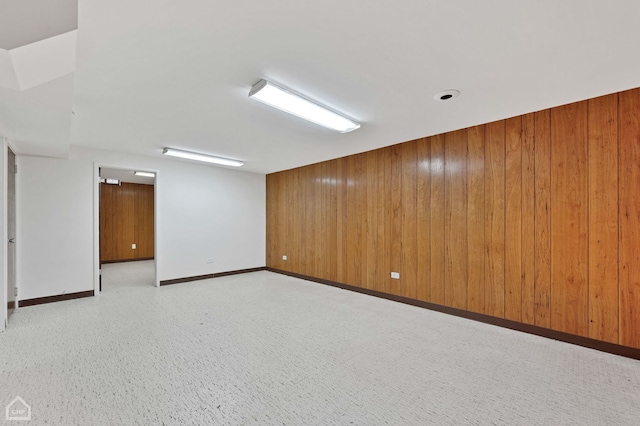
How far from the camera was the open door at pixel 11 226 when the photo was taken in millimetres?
3215

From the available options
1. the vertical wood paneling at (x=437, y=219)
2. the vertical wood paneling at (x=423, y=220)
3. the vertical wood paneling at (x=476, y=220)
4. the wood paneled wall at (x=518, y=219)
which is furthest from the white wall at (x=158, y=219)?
the vertical wood paneling at (x=476, y=220)

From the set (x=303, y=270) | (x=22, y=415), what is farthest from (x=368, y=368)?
(x=303, y=270)

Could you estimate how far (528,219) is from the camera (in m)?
2.93

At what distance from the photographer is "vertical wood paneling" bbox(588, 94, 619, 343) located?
8.08 feet

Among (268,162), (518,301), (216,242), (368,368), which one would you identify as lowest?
(368,368)

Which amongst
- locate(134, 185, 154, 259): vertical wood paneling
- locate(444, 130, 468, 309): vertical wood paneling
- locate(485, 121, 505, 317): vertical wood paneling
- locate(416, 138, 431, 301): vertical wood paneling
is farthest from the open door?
locate(485, 121, 505, 317): vertical wood paneling

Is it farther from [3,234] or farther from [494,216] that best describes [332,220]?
[3,234]

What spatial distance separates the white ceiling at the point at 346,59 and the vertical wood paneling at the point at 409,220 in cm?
82

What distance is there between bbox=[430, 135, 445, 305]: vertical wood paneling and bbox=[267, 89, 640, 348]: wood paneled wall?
0.01m

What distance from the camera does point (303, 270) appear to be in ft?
18.5

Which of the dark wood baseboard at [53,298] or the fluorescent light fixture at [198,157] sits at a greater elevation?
the fluorescent light fixture at [198,157]

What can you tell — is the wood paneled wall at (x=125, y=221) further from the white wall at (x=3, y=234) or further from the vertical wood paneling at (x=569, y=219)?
the vertical wood paneling at (x=569, y=219)

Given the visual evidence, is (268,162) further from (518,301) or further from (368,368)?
(518,301)

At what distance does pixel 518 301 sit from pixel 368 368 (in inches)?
77.7
